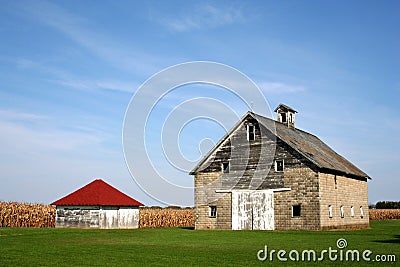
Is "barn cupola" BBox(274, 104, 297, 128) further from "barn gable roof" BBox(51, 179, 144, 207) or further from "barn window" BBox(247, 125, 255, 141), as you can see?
"barn gable roof" BBox(51, 179, 144, 207)

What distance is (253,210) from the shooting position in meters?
38.5

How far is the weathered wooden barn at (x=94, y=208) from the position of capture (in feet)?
144

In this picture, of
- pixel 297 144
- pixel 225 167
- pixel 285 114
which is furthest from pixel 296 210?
pixel 285 114

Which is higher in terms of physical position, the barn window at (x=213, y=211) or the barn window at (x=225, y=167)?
the barn window at (x=225, y=167)

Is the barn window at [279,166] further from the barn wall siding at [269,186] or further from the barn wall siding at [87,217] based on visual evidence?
the barn wall siding at [87,217]

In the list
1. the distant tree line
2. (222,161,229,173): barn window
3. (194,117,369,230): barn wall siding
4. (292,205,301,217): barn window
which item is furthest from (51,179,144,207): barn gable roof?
the distant tree line

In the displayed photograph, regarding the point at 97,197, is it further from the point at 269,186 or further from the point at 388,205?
the point at 388,205

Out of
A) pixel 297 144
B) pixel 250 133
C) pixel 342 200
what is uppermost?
pixel 250 133

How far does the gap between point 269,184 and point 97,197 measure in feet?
53.9

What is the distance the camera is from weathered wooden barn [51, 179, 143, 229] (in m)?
44.0

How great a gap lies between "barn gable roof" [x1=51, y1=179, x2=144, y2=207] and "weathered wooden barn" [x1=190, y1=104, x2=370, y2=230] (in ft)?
28.4

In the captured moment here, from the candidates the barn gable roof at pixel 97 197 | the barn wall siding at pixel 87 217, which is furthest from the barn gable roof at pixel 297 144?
the barn wall siding at pixel 87 217

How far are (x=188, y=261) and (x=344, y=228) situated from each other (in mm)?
27151

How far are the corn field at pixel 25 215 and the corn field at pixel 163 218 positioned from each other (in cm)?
1080
